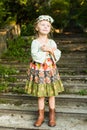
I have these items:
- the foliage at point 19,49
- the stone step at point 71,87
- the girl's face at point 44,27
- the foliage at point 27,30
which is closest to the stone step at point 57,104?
the stone step at point 71,87

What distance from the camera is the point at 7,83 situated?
624 centimetres

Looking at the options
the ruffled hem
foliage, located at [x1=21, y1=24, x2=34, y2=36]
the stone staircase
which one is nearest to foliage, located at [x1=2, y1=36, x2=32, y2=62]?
the stone staircase

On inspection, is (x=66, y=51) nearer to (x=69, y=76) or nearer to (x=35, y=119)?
(x=69, y=76)

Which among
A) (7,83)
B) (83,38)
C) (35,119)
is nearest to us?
(35,119)

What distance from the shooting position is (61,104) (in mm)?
5582

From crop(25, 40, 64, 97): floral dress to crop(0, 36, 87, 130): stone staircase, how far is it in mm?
562

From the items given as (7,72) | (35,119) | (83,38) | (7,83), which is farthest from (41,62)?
(83,38)

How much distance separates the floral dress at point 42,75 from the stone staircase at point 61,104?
562 millimetres

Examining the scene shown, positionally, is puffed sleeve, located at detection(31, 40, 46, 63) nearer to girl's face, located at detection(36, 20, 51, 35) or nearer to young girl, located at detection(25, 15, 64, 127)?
young girl, located at detection(25, 15, 64, 127)

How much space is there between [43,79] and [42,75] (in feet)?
0.20

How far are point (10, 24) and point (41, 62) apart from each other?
4586 mm

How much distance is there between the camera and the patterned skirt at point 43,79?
477 centimetres

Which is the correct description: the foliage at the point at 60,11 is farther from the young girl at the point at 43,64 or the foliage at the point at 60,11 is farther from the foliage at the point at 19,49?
the young girl at the point at 43,64

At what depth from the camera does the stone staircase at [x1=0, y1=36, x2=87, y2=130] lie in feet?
16.6
